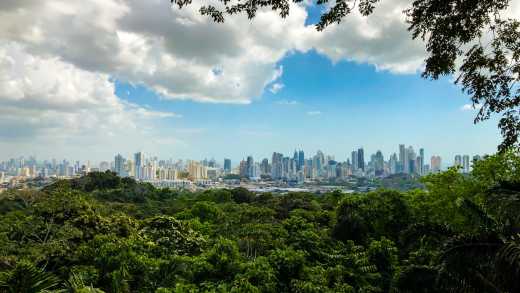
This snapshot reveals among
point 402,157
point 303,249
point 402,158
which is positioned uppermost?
point 402,157

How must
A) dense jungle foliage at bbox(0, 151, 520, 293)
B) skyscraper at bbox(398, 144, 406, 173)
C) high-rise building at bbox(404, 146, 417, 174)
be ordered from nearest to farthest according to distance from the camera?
1. dense jungle foliage at bbox(0, 151, 520, 293)
2. high-rise building at bbox(404, 146, 417, 174)
3. skyscraper at bbox(398, 144, 406, 173)

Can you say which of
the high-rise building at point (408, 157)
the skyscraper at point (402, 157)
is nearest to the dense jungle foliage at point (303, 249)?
the high-rise building at point (408, 157)

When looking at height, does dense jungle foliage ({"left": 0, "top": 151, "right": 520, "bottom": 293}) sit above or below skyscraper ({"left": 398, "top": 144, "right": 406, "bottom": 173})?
below

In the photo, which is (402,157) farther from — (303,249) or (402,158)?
(303,249)

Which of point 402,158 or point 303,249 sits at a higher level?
point 402,158

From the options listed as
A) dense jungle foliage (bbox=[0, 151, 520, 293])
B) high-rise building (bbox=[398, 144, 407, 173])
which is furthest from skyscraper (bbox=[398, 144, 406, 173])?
dense jungle foliage (bbox=[0, 151, 520, 293])

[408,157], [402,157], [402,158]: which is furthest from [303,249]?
[402,157]

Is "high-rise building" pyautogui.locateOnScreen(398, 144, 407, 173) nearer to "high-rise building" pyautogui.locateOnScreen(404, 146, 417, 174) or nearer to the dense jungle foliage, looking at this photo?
"high-rise building" pyautogui.locateOnScreen(404, 146, 417, 174)

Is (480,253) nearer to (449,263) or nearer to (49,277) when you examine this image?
(449,263)

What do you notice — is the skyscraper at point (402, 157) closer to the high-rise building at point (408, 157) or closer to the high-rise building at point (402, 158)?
the high-rise building at point (402, 158)
